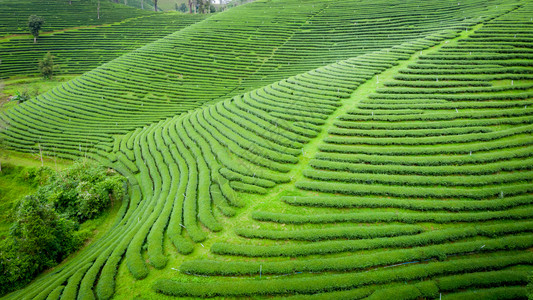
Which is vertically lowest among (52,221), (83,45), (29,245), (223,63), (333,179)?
(29,245)

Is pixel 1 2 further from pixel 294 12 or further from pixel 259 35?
pixel 294 12

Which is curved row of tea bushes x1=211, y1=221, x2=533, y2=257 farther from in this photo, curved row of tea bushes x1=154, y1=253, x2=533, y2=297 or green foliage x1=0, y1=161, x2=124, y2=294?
green foliage x1=0, y1=161, x2=124, y2=294

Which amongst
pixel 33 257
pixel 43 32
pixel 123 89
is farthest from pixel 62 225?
pixel 43 32

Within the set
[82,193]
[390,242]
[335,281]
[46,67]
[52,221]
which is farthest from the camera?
[46,67]

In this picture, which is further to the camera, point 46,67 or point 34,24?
point 34,24

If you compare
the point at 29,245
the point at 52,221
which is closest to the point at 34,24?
the point at 52,221

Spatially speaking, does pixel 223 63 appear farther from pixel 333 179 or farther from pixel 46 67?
pixel 333 179

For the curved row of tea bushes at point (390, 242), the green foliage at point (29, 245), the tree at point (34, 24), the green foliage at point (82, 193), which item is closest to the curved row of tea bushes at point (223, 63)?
the tree at point (34, 24)

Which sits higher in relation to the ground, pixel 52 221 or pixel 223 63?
pixel 223 63

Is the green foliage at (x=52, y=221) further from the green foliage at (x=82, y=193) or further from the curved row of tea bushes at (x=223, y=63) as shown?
the curved row of tea bushes at (x=223, y=63)
